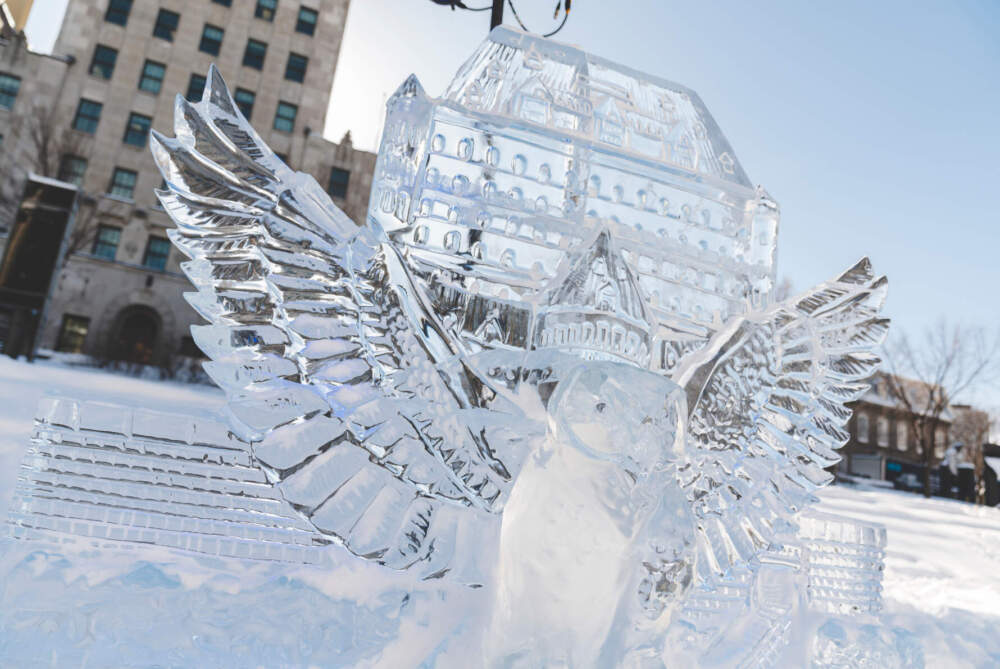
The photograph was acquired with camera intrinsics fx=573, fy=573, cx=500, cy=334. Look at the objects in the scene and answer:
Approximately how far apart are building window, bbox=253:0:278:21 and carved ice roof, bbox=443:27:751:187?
1574 centimetres

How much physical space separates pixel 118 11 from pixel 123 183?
14.3 ft

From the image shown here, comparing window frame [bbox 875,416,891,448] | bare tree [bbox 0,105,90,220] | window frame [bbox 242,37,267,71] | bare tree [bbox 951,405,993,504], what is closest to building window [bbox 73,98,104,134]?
bare tree [bbox 0,105,90,220]

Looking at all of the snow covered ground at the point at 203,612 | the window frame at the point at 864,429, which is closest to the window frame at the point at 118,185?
the snow covered ground at the point at 203,612

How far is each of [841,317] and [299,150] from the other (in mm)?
14765

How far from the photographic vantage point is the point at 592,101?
1.92 meters

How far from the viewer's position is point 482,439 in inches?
49.3

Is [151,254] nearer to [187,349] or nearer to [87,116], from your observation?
[187,349]

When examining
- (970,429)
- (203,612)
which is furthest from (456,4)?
(970,429)

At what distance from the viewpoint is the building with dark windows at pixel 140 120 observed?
13258mm

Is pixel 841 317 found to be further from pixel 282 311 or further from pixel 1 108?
pixel 1 108

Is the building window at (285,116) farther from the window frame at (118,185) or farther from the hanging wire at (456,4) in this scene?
the hanging wire at (456,4)

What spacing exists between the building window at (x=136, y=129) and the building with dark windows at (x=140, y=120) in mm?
24

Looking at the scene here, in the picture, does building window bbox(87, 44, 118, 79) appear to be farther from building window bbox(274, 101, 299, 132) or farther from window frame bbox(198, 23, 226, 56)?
building window bbox(274, 101, 299, 132)

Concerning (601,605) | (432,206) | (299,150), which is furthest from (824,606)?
(299,150)
